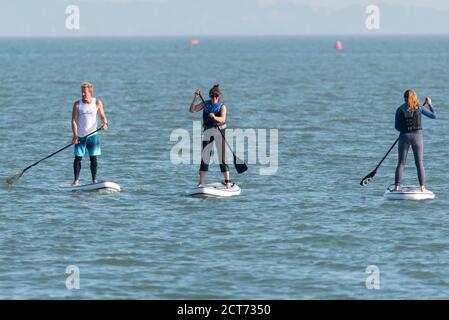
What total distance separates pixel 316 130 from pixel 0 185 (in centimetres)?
1439

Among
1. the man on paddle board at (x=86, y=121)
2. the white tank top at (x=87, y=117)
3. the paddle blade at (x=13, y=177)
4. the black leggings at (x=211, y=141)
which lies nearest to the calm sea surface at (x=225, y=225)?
the paddle blade at (x=13, y=177)

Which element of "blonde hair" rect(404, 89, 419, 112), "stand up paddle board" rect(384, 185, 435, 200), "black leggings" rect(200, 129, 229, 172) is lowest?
"stand up paddle board" rect(384, 185, 435, 200)

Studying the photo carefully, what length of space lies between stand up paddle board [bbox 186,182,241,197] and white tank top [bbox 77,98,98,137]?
7.23ft

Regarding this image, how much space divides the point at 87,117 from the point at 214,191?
2.71 meters

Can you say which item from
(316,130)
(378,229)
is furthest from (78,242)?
(316,130)

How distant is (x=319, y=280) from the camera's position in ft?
50.4

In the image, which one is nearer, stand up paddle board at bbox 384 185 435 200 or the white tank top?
stand up paddle board at bbox 384 185 435 200

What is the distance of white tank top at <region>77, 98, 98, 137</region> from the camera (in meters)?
21.0

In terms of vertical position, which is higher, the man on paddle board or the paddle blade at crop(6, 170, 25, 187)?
the man on paddle board

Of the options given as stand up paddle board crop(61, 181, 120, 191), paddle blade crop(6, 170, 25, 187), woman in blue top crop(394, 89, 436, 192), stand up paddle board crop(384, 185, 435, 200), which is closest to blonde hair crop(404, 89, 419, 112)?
woman in blue top crop(394, 89, 436, 192)

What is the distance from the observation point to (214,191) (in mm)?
21375

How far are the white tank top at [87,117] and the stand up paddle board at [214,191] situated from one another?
2204mm

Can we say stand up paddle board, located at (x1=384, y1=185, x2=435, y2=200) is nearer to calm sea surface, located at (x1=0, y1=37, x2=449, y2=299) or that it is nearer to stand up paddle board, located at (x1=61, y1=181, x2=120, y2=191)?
calm sea surface, located at (x1=0, y1=37, x2=449, y2=299)
